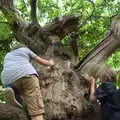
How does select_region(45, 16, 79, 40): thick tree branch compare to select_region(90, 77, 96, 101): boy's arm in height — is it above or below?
above

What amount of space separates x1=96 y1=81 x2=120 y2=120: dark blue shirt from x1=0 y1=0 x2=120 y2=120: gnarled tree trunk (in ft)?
1.64

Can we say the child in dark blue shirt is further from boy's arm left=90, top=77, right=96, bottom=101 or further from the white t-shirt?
the white t-shirt

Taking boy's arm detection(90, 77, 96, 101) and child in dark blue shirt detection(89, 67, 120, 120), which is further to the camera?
boy's arm detection(90, 77, 96, 101)

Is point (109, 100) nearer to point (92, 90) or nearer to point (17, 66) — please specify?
point (92, 90)

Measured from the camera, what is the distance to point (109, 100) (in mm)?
7031

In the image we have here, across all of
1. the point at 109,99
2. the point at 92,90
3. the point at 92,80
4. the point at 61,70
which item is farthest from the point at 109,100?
the point at 61,70

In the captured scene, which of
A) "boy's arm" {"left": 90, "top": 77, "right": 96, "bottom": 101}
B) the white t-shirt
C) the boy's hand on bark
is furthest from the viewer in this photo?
the boy's hand on bark

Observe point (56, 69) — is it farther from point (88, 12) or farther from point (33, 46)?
point (88, 12)

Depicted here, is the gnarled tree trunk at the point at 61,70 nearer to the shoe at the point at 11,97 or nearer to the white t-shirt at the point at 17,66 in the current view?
the shoe at the point at 11,97

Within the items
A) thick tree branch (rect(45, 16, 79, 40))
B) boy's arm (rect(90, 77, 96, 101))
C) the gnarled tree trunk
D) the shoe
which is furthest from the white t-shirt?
thick tree branch (rect(45, 16, 79, 40))

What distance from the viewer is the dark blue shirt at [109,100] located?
6.94 meters

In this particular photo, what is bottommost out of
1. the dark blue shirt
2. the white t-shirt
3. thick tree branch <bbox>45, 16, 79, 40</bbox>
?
the dark blue shirt

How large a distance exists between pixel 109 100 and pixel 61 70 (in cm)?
162

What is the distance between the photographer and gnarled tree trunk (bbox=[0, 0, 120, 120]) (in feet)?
24.4
